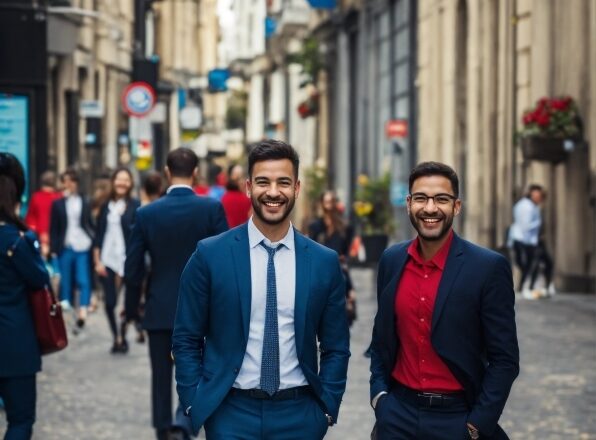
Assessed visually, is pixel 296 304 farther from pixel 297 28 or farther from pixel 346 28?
pixel 297 28

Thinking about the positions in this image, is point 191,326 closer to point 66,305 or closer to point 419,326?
point 419,326

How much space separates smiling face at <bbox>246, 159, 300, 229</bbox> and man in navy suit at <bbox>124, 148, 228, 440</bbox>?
369cm

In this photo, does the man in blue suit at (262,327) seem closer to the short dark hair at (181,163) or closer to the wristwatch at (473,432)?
the wristwatch at (473,432)

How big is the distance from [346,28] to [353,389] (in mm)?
33268

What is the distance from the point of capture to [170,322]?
9914 millimetres

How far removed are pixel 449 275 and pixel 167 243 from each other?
3.87 metres

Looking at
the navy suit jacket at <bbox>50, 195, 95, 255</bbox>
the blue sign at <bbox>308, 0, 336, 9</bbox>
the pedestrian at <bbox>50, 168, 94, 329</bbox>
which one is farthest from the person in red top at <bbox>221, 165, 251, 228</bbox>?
the blue sign at <bbox>308, 0, 336, 9</bbox>

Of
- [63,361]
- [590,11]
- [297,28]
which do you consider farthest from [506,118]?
[297,28]

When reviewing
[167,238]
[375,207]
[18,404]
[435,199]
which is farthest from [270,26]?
[435,199]

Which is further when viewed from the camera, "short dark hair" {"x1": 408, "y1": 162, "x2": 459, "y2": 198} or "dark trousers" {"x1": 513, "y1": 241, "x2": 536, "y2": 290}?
"dark trousers" {"x1": 513, "y1": 241, "x2": 536, "y2": 290}

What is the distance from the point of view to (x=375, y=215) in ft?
96.1

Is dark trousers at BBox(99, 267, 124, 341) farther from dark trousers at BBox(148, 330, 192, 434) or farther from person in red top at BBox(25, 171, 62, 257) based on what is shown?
dark trousers at BBox(148, 330, 192, 434)

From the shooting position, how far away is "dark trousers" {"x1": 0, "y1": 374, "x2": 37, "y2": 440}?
832 cm

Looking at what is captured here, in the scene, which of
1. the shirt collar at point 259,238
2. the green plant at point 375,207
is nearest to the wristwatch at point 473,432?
the shirt collar at point 259,238
